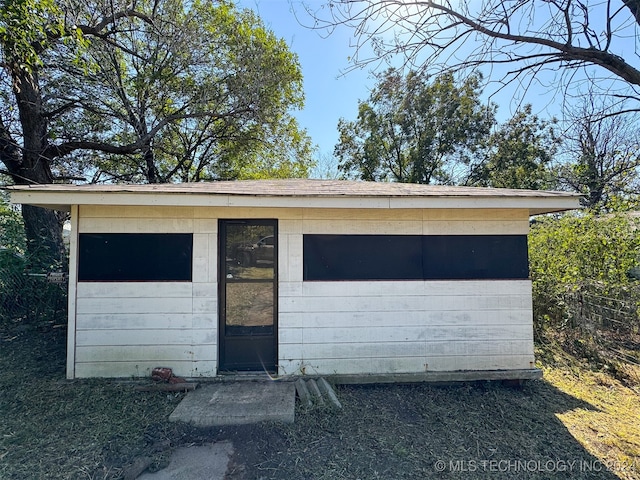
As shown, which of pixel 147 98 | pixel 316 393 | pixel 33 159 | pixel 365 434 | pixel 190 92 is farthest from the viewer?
pixel 190 92

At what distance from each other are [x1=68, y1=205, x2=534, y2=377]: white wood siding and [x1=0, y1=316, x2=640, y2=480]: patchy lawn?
39 centimetres

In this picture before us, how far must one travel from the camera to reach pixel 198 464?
253cm

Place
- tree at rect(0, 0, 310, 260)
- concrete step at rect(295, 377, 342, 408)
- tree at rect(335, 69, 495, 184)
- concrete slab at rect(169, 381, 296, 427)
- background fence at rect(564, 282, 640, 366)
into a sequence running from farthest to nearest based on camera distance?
tree at rect(335, 69, 495, 184), tree at rect(0, 0, 310, 260), background fence at rect(564, 282, 640, 366), concrete step at rect(295, 377, 342, 408), concrete slab at rect(169, 381, 296, 427)

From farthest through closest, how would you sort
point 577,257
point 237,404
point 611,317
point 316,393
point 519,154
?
point 519,154 < point 577,257 < point 611,317 < point 316,393 < point 237,404

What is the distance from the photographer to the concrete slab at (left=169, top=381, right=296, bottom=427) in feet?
9.95

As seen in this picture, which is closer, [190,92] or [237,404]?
[237,404]

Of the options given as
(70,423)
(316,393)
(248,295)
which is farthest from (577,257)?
(70,423)

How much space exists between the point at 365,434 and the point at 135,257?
10.5ft

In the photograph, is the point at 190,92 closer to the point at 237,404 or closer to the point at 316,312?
the point at 316,312

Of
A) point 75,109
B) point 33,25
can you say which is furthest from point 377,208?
point 75,109

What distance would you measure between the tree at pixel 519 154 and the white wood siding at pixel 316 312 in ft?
41.8

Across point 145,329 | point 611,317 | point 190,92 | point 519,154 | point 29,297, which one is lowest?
point 611,317

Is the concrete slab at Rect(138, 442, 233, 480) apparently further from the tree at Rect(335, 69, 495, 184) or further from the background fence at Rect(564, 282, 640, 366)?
the tree at Rect(335, 69, 495, 184)

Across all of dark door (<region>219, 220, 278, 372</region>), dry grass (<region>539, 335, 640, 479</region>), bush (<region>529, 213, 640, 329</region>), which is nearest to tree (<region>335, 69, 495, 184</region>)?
bush (<region>529, 213, 640, 329</region>)
